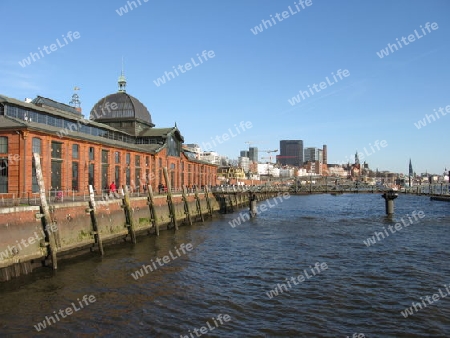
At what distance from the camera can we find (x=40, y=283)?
1905cm

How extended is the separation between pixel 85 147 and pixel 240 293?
29.6 metres

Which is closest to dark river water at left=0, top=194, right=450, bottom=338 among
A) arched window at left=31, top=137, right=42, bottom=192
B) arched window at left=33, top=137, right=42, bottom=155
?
arched window at left=31, top=137, right=42, bottom=192

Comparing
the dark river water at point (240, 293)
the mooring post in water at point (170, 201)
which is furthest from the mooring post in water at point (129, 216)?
the mooring post in water at point (170, 201)

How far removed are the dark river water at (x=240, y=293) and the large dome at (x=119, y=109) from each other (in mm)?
38523

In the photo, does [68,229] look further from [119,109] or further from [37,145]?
[119,109]

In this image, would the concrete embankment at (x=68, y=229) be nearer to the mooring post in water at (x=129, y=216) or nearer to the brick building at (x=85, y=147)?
the mooring post in water at (x=129, y=216)

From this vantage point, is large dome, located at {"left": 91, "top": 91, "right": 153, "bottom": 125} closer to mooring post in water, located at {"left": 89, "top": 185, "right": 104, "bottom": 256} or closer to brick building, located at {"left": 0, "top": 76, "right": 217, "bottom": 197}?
brick building, located at {"left": 0, "top": 76, "right": 217, "bottom": 197}

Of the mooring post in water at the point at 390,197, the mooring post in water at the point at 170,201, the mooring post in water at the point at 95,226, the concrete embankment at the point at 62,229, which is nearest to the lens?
the concrete embankment at the point at 62,229

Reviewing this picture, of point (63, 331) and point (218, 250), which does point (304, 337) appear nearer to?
point (63, 331)

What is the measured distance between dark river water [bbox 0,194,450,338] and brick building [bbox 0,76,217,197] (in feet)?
39.5

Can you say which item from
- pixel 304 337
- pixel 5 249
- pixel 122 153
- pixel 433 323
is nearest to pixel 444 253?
pixel 433 323

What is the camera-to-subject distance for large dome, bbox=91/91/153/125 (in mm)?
64562

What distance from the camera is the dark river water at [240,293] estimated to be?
14.2 m

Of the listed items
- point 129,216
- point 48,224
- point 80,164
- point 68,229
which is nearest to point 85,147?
point 80,164
